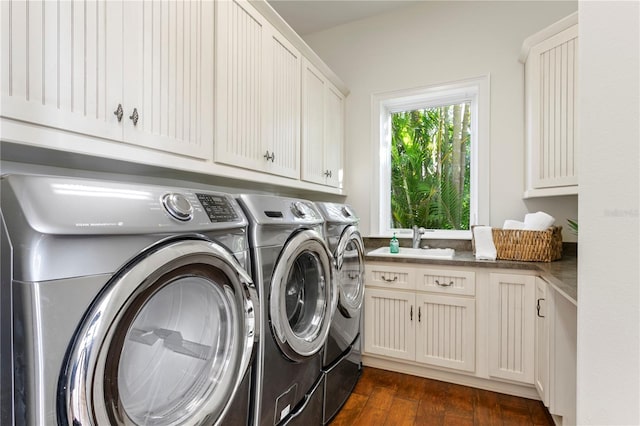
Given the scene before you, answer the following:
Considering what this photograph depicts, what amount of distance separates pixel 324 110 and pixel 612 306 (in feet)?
7.79

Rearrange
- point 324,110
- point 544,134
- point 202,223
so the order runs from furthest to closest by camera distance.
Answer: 1. point 324,110
2. point 544,134
3. point 202,223

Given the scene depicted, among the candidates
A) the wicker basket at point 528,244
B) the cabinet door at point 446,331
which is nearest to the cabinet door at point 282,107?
the cabinet door at point 446,331

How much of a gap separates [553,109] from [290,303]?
2069 millimetres

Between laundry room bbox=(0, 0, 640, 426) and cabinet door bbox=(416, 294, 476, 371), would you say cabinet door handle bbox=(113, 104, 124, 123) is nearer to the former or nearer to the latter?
laundry room bbox=(0, 0, 640, 426)

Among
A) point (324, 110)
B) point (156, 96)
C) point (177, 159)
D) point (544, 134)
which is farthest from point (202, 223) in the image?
point (544, 134)

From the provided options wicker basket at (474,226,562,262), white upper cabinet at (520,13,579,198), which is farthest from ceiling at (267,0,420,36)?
wicker basket at (474,226,562,262)

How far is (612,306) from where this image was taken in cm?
45

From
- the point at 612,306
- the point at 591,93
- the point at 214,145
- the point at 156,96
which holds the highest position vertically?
the point at 156,96

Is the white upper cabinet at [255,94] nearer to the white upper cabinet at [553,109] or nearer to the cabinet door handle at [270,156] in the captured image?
the cabinet door handle at [270,156]

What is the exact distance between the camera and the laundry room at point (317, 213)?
58 centimetres

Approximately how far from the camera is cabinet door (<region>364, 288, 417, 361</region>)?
2.18 metres

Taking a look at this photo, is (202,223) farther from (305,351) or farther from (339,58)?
(339,58)

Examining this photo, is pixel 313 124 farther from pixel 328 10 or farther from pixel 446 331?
pixel 446 331

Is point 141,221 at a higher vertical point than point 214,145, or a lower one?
lower
